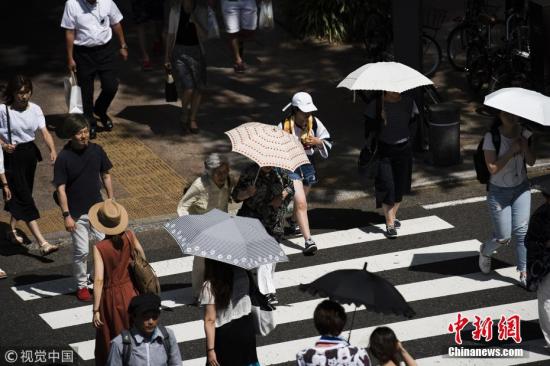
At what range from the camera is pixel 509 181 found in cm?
1277

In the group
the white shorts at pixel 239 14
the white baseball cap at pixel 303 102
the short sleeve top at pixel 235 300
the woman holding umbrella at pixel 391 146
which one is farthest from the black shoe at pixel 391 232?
the white shorts at pixel 239 14

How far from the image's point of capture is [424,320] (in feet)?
40.4

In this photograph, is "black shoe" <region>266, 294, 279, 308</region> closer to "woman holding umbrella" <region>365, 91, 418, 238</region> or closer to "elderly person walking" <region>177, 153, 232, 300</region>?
"elderly person walking" <region>177, 153, 232, 300</region>

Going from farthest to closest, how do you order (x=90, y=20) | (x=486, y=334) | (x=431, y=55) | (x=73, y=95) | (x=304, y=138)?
(x=431, y=55) < (x=90, y=20) < (x=73, y=95) < (x=304, y=138) < (x=486, y=334)

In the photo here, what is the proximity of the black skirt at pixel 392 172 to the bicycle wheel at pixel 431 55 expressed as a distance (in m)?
5.33

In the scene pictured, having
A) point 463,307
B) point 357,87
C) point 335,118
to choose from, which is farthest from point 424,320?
point 335,118

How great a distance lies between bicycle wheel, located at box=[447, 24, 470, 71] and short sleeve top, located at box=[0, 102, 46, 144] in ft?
26.7

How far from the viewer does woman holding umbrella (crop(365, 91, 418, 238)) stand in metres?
14.1

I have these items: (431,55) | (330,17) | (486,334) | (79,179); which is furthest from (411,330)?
(330,17)

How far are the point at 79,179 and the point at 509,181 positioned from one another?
4404mm

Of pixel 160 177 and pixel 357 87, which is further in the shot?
pixel 160 177

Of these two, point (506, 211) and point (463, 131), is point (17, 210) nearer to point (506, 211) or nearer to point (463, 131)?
point (506, 211)

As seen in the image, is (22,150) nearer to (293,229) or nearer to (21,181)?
(21,181)

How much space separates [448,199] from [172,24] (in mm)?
4711
